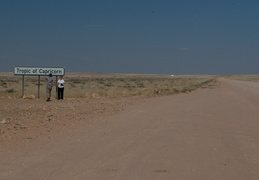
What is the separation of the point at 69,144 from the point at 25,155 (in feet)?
4.90

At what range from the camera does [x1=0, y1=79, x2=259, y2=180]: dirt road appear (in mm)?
7332

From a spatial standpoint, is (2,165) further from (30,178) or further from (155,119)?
(155,119)

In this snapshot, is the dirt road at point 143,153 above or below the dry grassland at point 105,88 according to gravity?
above

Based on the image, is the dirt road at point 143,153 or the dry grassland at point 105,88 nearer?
the dirt road at point 143,153

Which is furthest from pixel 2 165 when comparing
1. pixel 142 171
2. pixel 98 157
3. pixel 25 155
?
pixel 142 171

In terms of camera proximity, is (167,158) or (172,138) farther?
(172,138)

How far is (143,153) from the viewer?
8.98 m

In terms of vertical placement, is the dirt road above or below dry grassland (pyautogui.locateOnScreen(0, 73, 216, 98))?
above

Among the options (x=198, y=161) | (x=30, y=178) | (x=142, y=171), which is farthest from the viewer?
(x=198, y=161)

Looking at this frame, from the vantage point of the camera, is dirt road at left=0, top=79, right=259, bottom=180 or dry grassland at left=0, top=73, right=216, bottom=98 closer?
dirt road at left=0, top=79, right=259, bottom=180

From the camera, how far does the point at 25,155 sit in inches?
344

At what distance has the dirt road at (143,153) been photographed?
24.1 feet

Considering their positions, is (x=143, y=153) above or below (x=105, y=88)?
above

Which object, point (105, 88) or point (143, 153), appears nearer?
point (143, 153)
